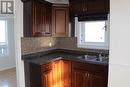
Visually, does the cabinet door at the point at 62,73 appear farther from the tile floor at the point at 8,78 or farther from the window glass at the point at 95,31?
the tile floor at the point at 8,78

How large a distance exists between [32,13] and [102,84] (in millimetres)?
1792

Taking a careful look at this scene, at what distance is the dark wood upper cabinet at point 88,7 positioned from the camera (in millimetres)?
2961

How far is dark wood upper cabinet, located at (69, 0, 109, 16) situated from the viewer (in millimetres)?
2961

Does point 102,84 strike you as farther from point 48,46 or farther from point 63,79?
point 48,46

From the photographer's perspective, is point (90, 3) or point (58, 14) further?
point (58, 14)

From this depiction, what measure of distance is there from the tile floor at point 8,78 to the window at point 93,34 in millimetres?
2126

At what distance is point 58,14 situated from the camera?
3336mm

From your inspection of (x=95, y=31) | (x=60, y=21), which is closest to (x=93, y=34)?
(x=95, y=31)

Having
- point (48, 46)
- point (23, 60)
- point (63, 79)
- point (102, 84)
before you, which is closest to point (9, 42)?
point (48, 46)

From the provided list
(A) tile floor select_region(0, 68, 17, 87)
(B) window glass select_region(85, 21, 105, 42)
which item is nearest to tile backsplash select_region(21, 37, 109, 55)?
(B) window glass select_region(85, 21, 105, 42)
